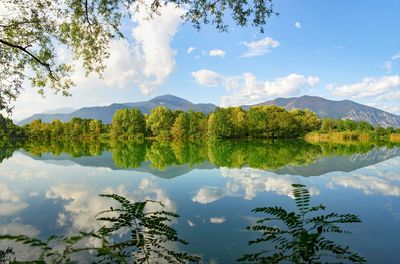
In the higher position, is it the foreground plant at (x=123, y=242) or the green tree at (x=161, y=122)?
the green tree at (x=161, y=122)

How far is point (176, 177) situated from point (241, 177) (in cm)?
413

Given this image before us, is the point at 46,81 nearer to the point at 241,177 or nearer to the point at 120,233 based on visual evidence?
the point at 120,233

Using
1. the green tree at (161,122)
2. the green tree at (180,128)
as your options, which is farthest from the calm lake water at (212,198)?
the green tree at (161,122)

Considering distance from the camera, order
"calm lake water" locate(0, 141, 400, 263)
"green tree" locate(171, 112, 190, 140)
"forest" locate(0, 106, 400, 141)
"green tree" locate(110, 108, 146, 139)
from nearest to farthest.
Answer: "calm lake water" locate(0, 141, 400, 263) → "forest" locate(0, 106, 400, 141) → "green tree" locate(171, 112, 190, 140) → "green tree" locate(110, 108, 146, 139)

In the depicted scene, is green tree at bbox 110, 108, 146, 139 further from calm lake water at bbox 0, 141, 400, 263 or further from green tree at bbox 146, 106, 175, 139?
calm lake water at bbox 0, 141, 400, 263

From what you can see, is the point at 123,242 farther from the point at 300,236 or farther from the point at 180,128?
the point at 180,128

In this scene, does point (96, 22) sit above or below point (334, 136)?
above

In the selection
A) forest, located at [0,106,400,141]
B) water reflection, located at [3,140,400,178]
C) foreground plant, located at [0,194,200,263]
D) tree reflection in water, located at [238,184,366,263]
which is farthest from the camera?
forest, located at [0,106,400,141]

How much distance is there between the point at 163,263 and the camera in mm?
6965

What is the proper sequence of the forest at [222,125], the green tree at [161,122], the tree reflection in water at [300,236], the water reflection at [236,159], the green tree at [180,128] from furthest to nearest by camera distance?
the green tree at [161,122] → the green tree at [180,128] → the forest at [222,125] → the water reflection at [236,159] → the tree reflection in water at [300,236]

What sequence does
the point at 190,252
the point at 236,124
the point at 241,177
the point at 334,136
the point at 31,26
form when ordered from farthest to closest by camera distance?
the point at 236,124
the point at 334,136
the point at 241,177
the point at 31,26
the point at 190,252

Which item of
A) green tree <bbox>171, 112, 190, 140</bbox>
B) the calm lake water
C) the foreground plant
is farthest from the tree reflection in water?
green tree <bbox>171, 112, 190, 140</bbox>

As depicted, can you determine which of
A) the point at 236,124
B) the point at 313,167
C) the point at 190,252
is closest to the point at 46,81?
the point at 190,252

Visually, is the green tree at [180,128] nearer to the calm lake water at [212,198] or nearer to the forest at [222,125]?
the forest at [222,125]
